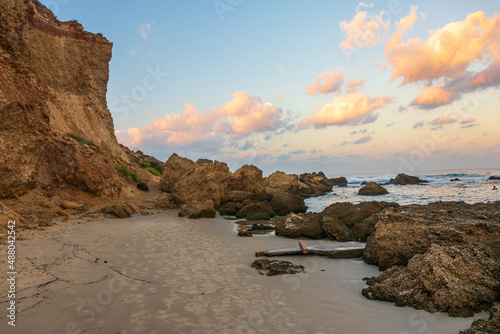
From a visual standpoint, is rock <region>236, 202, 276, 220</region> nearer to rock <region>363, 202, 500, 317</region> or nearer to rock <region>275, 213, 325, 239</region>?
rock <region>275, 213, 325, 239</region>

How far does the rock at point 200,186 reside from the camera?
53.4 feet

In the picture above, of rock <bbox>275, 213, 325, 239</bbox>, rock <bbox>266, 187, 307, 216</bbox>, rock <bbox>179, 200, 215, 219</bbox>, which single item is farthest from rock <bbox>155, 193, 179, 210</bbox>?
rock <bbox>275, 213, 325, 239</bbox>

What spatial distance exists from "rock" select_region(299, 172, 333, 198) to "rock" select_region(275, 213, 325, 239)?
2160 cm

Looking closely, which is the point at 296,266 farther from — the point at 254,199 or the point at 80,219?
the point at 254,199

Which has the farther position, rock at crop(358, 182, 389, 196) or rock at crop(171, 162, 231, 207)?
rock at crop(358, 182, 389, 196)

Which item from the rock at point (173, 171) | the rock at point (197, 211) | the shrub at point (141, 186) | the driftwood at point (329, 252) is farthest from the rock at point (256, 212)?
the driftwood at point (329, 252)

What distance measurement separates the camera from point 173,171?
61.4 ft

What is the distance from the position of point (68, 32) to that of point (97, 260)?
2271 cm

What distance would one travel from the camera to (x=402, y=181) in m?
42.2

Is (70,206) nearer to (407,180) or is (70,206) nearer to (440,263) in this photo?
(440,263)

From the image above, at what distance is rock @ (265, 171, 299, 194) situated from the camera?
2891cm

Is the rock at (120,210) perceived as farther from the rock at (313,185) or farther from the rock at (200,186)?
the rock at (313,185)

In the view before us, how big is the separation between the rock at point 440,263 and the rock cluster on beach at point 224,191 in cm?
875

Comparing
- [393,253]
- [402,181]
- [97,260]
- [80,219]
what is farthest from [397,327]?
[402,181]
